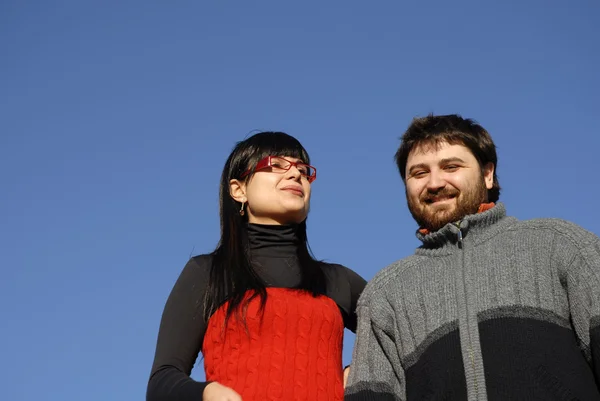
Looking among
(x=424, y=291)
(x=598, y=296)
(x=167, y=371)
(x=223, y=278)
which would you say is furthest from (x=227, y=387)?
(x=598, y=296)

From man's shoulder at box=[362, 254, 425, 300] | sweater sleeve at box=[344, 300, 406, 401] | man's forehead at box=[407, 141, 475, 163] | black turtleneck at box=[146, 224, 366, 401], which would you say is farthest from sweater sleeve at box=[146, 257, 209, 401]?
man's forehead at box=[407, 141, 475, 163]

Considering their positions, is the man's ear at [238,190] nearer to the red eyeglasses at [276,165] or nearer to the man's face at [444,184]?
the red eyeglasses at [276,165]

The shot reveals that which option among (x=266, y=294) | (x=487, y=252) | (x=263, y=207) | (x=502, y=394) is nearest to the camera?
(x=502, y=394)

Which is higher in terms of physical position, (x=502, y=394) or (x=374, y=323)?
(x=374, y=323)

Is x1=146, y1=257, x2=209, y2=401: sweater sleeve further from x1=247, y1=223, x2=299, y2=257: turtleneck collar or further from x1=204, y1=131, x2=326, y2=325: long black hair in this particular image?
x1=247, y1=223, x2=299, y2=257: turtleneck collar

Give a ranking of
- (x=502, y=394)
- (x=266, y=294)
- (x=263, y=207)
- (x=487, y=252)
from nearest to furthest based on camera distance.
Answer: (x=502, y=394) < (x=487, y=252) < (x=266, y=294) < (x=263, y=207)

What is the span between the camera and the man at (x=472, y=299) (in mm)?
4211

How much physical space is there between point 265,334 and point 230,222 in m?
1.07

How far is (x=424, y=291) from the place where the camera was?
4.84 m

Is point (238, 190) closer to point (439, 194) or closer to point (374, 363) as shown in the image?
point (439, 194)

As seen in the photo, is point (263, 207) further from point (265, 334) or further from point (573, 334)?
point (573, 334)

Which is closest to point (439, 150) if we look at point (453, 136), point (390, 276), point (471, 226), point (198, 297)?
point (453, 136)

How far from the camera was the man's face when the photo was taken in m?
4.97

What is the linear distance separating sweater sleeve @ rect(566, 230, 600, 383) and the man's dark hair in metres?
0.95
